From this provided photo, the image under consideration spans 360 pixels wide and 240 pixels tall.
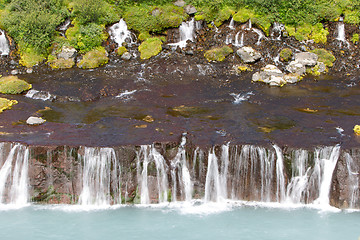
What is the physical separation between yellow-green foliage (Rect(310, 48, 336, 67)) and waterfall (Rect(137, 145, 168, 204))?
15581mm

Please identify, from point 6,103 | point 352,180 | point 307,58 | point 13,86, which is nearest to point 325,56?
point 307,58

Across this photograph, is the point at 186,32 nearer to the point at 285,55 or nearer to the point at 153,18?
the point at 153,18

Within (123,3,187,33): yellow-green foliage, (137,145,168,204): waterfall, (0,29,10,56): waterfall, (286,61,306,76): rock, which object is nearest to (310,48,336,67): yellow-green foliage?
(286,61,306,76): rock

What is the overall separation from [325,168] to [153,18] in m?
18.6

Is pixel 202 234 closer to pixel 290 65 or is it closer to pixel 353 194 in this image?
pixel 353 194

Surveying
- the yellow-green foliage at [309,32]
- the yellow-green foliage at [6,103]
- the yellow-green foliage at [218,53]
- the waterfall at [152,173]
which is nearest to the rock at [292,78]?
the yellow-green foliage at [218,53]

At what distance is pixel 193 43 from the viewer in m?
29.9

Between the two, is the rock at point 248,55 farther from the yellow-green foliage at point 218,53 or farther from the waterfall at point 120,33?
the waterfall at point 120,33

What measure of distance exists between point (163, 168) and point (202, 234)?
3.52 m

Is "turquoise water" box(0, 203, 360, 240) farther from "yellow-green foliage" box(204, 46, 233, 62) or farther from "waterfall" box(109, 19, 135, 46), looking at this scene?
"waterfall" box(109, 19, 135, 46)

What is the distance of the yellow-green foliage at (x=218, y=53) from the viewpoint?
28.3m

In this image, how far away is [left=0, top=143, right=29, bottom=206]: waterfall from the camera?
17.5 m

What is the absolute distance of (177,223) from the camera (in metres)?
16.2

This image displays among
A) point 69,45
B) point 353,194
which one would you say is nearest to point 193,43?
point 69,45
